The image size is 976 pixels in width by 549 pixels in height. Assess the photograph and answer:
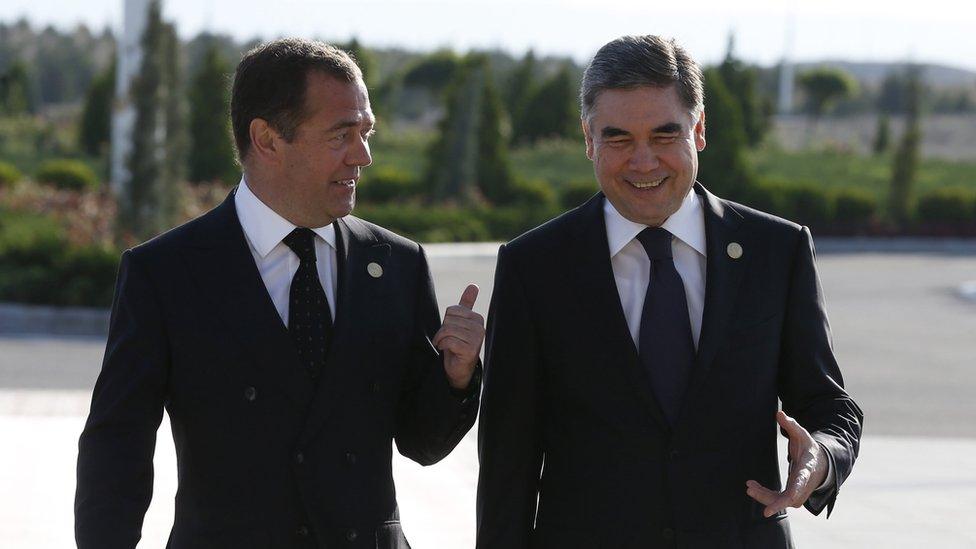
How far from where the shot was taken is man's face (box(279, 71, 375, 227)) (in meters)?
3.04

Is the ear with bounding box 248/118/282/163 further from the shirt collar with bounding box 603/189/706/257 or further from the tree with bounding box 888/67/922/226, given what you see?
the tree with bounding box 888/67/922/226

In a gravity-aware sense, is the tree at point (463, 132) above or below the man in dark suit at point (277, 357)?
below

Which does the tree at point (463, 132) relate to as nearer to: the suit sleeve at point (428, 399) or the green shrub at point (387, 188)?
the green shrub at point (387, 188)

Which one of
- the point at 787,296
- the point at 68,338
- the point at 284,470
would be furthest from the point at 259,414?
the point at 68,338

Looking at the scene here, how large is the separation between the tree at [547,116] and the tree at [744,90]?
15.3 ft

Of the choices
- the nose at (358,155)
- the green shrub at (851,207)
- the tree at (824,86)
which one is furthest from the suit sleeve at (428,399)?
the tree at (824,86)

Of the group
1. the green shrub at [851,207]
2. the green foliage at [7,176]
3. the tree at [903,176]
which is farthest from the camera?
the tree at [903,176]

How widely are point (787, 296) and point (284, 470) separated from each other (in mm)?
1147

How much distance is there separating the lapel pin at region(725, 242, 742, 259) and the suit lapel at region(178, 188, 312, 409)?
949mm

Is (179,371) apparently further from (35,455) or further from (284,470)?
(35,455)

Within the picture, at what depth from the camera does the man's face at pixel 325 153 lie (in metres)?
3.04

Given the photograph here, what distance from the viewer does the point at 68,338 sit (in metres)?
14.4

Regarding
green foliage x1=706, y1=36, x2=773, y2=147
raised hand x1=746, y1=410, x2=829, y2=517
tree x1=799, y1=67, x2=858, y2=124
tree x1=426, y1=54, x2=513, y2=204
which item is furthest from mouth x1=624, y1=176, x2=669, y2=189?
tree x1=799, y1=67, x2=858, y2=124

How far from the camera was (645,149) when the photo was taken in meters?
3.03
